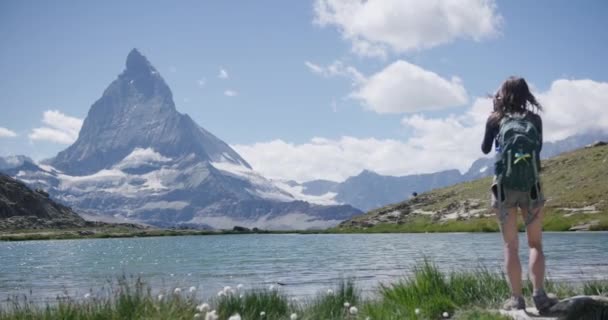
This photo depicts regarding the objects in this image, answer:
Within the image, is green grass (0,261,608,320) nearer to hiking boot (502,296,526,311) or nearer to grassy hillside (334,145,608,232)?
hiking boot (502,296,526,311)

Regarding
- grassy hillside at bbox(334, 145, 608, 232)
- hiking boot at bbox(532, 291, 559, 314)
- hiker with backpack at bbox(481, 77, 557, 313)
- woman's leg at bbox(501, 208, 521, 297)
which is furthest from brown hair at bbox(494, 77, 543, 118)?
grassy hillside at bbox(334, 145, 608, 232)

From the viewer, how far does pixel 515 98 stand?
10.6 meters

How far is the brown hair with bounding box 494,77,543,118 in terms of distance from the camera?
10.6 metres

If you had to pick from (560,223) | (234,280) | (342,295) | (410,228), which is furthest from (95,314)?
(410,228)

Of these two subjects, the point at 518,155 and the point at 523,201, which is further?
the point at 523,201

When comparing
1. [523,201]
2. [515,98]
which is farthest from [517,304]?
[515,98]

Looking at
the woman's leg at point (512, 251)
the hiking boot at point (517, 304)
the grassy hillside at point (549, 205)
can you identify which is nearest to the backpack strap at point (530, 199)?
the woman's leg at point (512, 251)

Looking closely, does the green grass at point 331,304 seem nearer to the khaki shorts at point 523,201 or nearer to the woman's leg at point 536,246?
the woman's leg at point 536,246

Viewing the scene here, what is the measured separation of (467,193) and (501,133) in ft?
574

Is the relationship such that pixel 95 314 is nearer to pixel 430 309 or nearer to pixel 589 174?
pixel 430 309

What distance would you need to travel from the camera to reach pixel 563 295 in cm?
1345

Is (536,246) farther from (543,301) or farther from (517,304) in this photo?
(517,304)

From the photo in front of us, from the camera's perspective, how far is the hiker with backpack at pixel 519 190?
32.8ft

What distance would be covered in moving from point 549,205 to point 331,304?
12434cm
